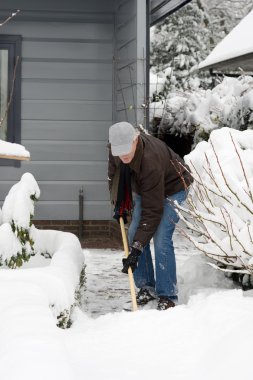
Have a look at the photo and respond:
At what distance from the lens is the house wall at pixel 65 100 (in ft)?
33.4

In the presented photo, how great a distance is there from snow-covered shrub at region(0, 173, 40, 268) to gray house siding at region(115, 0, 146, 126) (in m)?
3.41

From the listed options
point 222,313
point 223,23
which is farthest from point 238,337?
point 223,23

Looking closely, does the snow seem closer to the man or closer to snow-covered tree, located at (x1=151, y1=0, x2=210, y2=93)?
the man

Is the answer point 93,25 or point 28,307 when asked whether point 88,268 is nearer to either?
point 93,25

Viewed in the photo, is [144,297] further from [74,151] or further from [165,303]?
[74,151]

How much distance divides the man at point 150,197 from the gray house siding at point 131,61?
2756mm

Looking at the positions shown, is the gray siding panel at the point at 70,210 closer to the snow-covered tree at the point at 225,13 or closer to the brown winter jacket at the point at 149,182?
the brown winter jacket at the point at 149,182

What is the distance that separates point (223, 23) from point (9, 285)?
2654cm

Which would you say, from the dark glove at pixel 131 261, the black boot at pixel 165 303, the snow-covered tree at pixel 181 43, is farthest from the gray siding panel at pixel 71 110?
the snow-covered tree at pixel 181 43

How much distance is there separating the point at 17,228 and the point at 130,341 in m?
1.85

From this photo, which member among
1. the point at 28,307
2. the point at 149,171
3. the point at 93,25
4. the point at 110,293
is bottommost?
the point at 110,293

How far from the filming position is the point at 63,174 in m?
10.4

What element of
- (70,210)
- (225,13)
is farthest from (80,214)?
(225,13)

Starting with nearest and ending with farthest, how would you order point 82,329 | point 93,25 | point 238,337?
point 238,337, point 82,329, point 93,25
